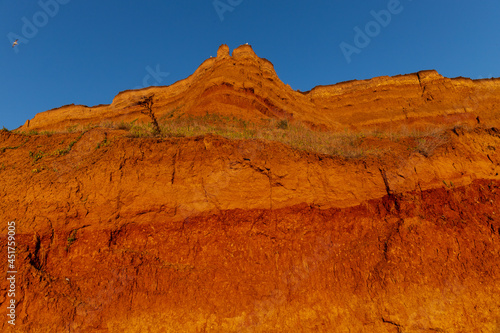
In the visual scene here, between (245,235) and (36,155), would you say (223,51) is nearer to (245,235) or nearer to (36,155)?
(36,155)

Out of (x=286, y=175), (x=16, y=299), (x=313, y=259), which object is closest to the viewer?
(x=16, y=299)

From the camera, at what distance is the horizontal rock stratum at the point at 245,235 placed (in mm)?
6219

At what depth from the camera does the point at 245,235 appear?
7125 millimetres

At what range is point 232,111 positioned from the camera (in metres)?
18.6

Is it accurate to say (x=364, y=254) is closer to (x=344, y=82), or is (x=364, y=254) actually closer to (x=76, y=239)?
(x=76, y=239)

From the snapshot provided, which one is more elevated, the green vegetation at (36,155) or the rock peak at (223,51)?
the rock peak at (223,51)

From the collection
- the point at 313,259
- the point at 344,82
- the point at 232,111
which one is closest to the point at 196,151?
the point at 313,259

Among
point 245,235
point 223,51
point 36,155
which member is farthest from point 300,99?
point 36,155

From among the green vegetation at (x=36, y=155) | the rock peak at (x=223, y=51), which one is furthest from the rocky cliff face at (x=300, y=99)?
the green vegetation at (x=36, y=155)

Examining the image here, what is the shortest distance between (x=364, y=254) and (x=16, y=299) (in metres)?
8.07

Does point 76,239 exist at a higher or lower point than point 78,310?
higher

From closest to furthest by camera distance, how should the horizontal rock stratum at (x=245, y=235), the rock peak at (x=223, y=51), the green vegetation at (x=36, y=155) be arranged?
1. the horizontal rock stratum at (x=245, y=235)
2. the green vegetation at (x=36, y=155)
3. the rock peak at (x=223, y=51)

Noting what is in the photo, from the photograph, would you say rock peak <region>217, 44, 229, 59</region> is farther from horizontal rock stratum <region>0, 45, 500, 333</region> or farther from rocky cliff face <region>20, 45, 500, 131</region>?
horizontal rock stratum <region>0, 45, 500, 333</region>

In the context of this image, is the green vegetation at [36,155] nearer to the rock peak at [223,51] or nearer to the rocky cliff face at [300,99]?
the rocky cliff face at [300,99]
